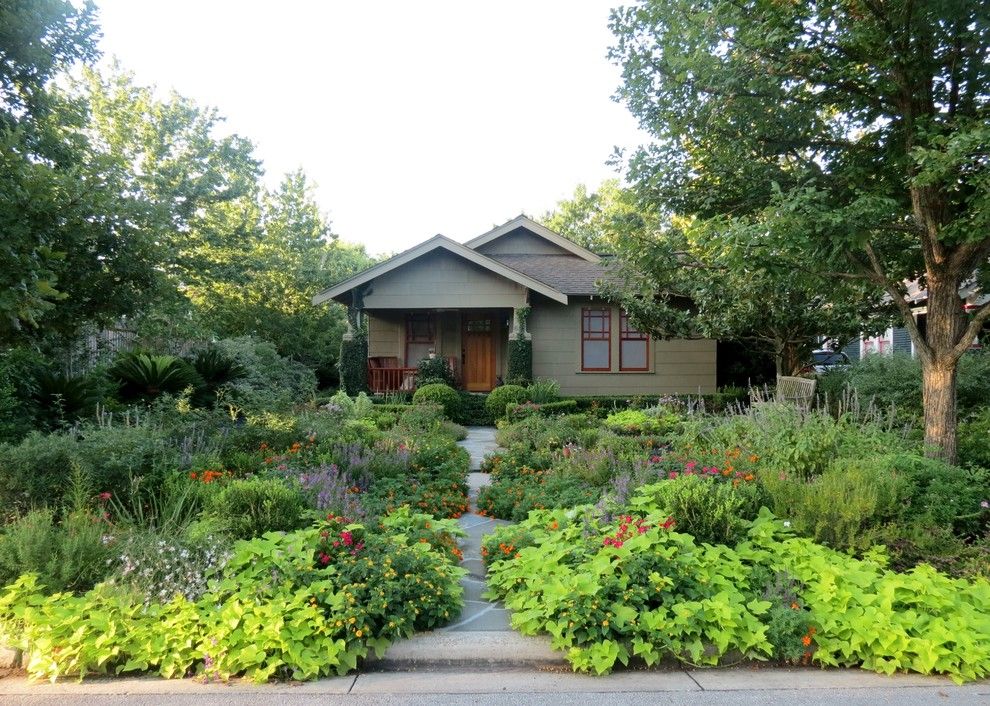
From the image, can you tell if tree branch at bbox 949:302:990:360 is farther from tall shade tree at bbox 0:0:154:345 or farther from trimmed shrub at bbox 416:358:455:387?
trimmed shrub at bbox 416:358:455:387

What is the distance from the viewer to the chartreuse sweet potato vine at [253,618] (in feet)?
12.4

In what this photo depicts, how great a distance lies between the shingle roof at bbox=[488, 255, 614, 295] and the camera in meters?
19.4

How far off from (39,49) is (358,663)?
7060 mm

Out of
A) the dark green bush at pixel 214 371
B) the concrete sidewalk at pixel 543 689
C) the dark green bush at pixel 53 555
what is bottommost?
the concrete sidewalk at pixel 543 689

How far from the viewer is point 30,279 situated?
521 centimetres

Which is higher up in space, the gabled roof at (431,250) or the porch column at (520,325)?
the gabled roof at (431,250)

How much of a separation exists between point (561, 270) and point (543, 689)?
59.1ft

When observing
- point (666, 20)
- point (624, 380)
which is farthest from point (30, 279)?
point (624, 380)

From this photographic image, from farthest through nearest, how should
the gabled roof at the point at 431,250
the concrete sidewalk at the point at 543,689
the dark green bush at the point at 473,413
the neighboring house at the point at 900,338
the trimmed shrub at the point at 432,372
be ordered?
the gabled roof at the point at 431,250, the trimmed shrub at the point at 432,372, the dark green bush at the point at 473,413, the neighboring house at the point at 900,338, the concrete sidewalk at the point at 543,689

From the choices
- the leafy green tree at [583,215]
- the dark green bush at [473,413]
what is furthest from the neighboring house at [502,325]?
the leafy green tree at [583,215]

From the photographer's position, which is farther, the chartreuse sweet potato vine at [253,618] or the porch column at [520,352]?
the porch column at [520,352]

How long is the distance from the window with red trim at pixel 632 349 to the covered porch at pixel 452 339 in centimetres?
342

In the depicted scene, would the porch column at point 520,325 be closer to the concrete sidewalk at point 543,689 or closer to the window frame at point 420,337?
the window frame at point 420,337

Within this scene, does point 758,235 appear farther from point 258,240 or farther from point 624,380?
point 258,240
